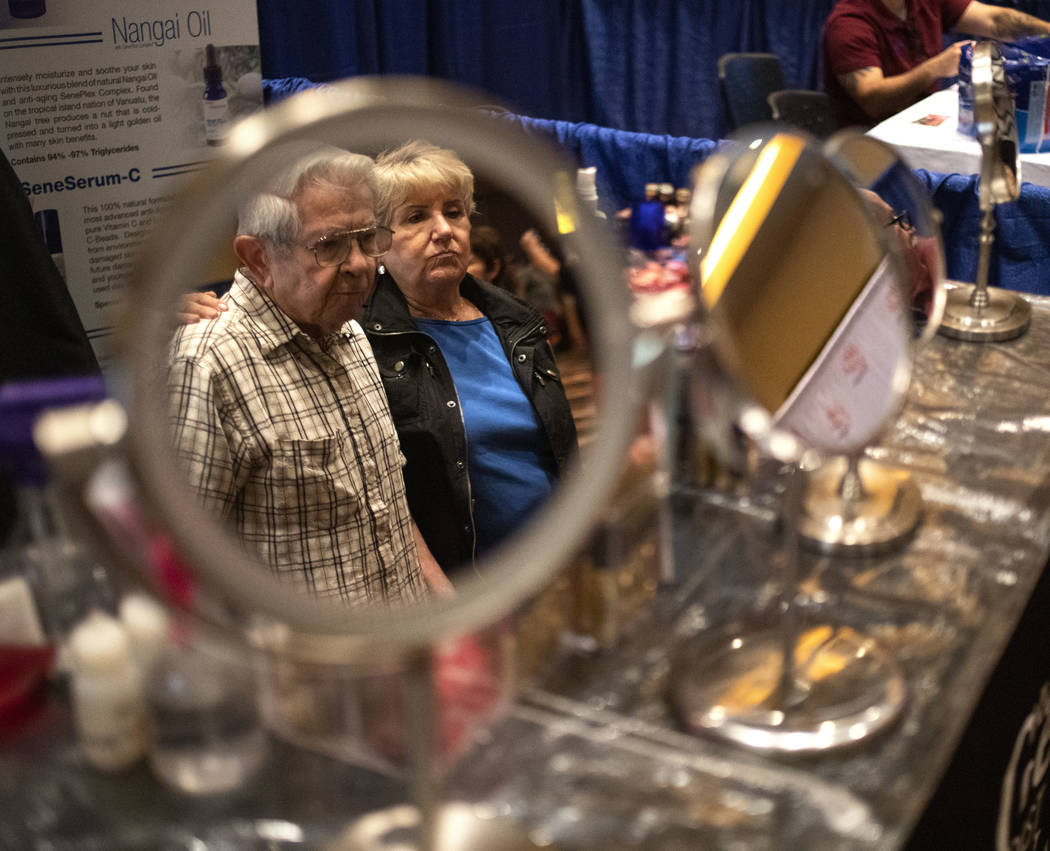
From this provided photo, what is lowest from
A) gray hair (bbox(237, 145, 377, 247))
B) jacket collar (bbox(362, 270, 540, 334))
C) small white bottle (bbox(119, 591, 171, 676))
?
small white bottle (bbox(119, 591, 171, 676))

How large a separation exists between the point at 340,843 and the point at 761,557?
45 centimetres

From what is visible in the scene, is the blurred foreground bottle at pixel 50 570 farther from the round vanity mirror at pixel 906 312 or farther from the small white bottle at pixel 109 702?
the round vanity mirror at pixel 906 312

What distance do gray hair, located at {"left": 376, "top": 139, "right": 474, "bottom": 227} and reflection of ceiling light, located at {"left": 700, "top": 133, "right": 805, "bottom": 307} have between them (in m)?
0.21

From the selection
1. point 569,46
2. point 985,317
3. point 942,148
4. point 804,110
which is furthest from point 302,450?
point 569,46

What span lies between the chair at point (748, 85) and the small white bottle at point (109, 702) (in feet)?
11.0

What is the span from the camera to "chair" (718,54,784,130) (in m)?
3.64

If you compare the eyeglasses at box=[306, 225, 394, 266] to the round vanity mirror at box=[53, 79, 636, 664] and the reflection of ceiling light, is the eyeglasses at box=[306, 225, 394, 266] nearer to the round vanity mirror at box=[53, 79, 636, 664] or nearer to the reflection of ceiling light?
the round vanity mirror at box=[53, 79, 636, 664]

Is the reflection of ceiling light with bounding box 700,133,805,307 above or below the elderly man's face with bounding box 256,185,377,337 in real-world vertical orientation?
above

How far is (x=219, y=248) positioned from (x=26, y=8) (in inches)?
69.6

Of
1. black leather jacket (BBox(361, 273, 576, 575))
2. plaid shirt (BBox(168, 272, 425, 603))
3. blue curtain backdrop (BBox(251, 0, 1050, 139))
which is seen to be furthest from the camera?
blue curtain backdrop (BBox(251, 0, 1050, 139))

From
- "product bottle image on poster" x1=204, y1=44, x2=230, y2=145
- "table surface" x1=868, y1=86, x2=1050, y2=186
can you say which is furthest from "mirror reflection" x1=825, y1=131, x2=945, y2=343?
"product bottle image on poster" x1=204, y1=44, x2=230, y2=145

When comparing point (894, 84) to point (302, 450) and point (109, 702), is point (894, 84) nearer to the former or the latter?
point (302, 450)

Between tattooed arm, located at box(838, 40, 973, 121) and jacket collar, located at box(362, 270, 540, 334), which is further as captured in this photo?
tattooed arm, located at box(838, 40, 973, 121)

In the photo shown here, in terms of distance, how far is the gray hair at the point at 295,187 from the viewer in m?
0.65
